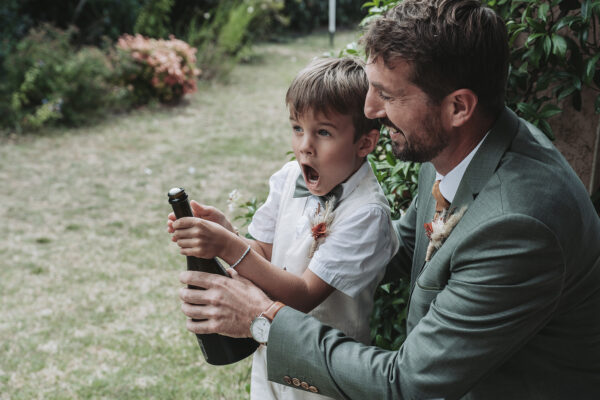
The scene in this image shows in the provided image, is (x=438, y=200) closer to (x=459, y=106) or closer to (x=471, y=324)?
(x=459, y=106)

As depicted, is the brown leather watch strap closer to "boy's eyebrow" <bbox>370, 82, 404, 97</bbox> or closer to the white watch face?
the white watch face

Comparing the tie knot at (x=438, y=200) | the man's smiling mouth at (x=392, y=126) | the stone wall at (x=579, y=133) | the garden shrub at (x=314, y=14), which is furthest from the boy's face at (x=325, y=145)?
the garden shrub at (x=314, y=14)

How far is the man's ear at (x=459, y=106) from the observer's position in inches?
62.1

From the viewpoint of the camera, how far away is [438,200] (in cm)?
178

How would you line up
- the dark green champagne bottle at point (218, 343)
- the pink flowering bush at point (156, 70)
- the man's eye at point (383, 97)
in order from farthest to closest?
the pink flowering bush at point (156, 70) < the dark green champagne bottle at point (218, 343) < the man's eye at point (383, 97)

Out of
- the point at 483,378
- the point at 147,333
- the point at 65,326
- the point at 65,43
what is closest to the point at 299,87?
the point at 483,378

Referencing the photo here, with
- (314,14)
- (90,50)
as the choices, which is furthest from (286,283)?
(314,14)

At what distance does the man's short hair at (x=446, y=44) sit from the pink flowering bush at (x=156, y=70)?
836 cm

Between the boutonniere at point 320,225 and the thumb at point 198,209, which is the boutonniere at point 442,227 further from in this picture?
the thumb at point 198,209

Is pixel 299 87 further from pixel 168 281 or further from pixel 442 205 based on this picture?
pixel 168 281

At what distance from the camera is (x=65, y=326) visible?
4160mm

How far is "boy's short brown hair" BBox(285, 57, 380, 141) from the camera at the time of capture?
1774mm

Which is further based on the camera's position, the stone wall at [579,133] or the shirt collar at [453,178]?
the stone wall at [579,133]

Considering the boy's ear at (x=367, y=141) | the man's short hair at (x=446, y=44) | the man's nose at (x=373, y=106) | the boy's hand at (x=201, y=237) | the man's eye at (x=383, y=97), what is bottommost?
the boy's hand at (x=201, y=237)
